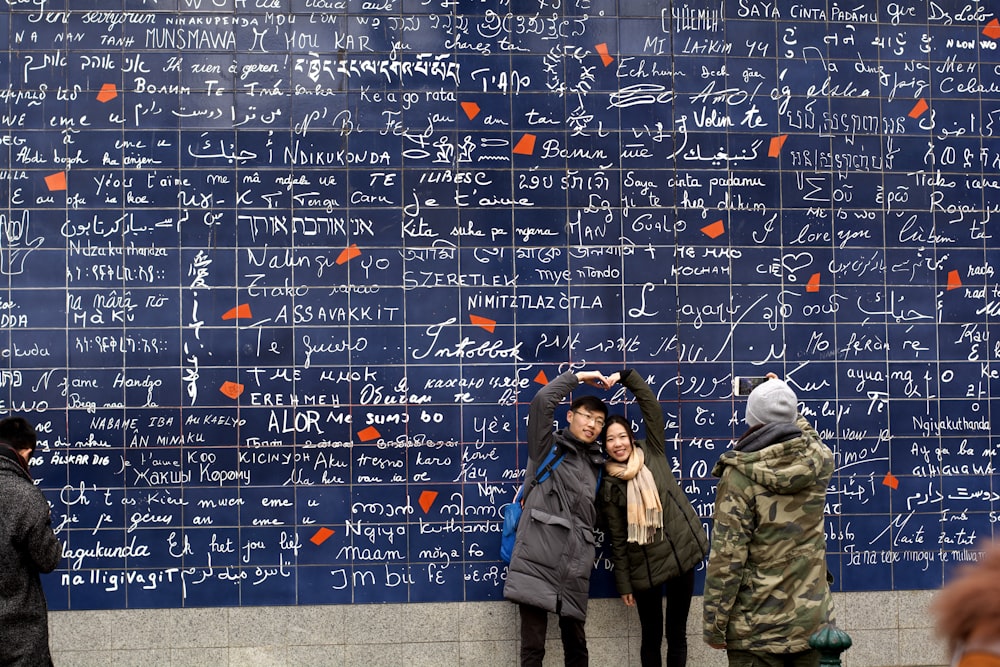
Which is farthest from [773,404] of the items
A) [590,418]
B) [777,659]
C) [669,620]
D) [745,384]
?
[669,620]

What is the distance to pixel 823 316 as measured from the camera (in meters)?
8.02

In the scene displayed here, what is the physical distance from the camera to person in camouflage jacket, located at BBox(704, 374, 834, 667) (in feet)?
18.7

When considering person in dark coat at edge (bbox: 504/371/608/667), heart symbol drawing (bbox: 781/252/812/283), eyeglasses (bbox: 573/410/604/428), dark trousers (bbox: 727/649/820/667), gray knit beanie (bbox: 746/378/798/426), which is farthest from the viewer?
heart symbol drawing (bbox: 781/252/812/283)

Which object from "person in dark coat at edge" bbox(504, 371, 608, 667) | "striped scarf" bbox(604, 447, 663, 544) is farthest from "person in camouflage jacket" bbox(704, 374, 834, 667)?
"person in dark coat at edge" bbox(504, 371, 608, 667)

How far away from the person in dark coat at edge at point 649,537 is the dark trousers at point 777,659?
135 cm

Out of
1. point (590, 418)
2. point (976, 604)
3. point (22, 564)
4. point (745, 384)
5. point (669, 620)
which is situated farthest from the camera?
point (745, 384)

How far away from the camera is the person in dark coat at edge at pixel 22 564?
571cm

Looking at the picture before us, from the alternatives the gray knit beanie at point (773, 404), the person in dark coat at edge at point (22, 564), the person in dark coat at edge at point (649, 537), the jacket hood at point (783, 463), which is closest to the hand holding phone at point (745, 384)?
the person in dark coat at edge at point (649, 537)

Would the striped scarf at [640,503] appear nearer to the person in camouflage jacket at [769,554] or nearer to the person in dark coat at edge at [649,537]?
the person in dark coat at edge at [649,537]

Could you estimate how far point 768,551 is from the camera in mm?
5746

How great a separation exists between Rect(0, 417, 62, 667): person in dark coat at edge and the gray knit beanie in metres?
3.83

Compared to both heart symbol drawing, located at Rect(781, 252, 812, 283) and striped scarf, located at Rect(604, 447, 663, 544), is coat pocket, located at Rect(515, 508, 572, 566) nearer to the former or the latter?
striped scarf, located at Rect(604, 447, 663, 544)

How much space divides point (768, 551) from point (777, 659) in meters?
0.57

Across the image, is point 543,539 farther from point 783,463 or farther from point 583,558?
point 783,463
